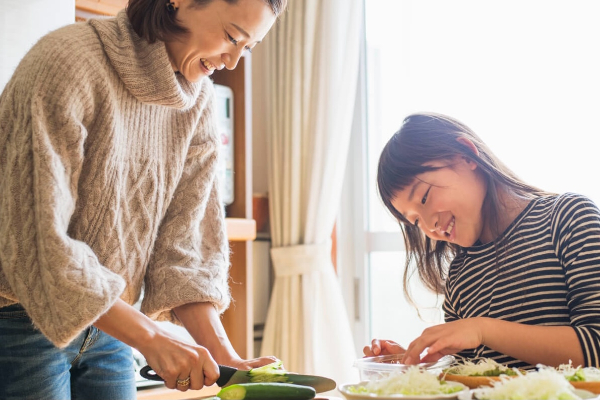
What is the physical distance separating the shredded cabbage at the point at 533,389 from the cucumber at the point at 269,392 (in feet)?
0.88

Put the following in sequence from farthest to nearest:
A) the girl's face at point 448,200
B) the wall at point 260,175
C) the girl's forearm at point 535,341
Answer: the wall at point 260,175 < the girl's face at point 448,200 < the girl's forearm at point 535,341

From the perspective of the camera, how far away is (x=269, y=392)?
94 cm

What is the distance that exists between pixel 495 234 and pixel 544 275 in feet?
0.51

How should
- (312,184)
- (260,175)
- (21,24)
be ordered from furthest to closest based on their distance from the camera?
(260,175) < (312,184) < (21,24)

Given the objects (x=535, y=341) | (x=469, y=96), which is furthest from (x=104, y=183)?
(x=469, y=96)

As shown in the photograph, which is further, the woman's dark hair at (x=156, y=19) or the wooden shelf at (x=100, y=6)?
the wooden shelf at (x=100, y=6)

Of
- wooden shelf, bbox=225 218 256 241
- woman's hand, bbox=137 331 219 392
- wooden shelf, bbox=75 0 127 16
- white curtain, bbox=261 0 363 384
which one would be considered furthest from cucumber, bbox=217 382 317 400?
white curtain, bbox=261 0 363 384

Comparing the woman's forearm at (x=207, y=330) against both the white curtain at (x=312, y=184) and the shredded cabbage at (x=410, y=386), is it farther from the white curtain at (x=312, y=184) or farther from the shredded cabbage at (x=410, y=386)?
the white curtain at (x=312, y=184)

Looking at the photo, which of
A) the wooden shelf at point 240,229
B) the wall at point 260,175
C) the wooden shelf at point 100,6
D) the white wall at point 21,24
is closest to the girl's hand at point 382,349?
the wooden shelf at point 240,229

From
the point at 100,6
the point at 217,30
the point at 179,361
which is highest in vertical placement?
the point at 100,6

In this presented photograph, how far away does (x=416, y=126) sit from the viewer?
1.41m

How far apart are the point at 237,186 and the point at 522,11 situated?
115cm

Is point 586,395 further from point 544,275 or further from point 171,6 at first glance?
point 171,6

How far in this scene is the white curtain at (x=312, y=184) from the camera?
2.58m
